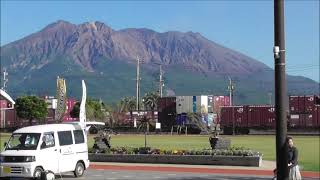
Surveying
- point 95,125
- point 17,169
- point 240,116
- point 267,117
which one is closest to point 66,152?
point 17,169

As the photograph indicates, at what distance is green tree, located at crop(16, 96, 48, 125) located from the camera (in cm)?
9719

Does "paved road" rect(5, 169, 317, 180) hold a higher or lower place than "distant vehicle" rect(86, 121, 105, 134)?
lower

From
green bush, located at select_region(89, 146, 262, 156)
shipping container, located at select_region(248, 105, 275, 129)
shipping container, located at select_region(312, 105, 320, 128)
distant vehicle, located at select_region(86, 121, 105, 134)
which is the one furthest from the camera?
shipping container, located at select_region(248, 105, 275, 129)

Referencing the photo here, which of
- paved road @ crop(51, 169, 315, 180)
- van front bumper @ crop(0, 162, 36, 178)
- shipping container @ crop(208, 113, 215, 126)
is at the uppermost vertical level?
shipping container @ crop(208, 113, 215, 126)

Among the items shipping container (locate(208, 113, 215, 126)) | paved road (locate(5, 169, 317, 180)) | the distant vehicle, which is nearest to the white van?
paved road (locate(5, 169, 317, 180))

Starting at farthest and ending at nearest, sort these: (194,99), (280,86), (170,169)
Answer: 1. (194,99)
2. (170,169)
3. (280,86)

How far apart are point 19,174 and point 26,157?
22.8 inches

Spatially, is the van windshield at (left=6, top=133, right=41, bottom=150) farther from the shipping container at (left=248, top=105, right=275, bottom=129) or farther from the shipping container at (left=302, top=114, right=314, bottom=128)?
the shipping container at (left=248, top=105, right=275, bottom=129)

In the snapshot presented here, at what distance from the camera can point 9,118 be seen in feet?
334

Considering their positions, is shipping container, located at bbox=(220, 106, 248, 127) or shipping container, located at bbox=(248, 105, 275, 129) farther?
shipping container, located at bbox=(220, 106, 248, 127)

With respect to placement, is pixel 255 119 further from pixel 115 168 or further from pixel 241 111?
pixel 115 168

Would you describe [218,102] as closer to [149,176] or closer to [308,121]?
[308,121]

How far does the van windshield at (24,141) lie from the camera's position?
20.0 metres

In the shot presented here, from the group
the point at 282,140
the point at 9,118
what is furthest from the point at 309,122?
the point at 282,140
